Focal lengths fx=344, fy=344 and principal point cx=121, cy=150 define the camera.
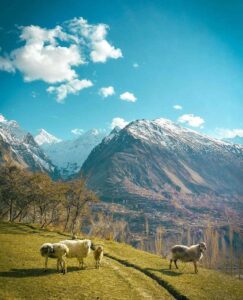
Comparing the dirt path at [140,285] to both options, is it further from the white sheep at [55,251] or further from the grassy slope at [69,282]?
the white sheep at [55,251]

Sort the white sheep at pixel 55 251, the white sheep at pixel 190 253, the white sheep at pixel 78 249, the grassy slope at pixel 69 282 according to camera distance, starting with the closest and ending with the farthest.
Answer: the grassy slope at pixel 69 282 → the white sheep at pixel 55 251 → the white sheep at pixel 78 249 → the white sheep at pixel 190 253

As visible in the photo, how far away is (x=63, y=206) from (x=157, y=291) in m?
75.1

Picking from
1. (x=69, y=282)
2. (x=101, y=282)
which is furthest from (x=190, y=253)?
(x=69, y=282)

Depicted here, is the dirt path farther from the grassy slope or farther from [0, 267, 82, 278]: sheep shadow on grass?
[0, 267, 82, 278]: sheep shadow on grass

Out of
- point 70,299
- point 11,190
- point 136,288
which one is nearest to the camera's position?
point 70,299

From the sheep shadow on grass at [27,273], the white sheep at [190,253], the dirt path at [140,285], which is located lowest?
the dirt path at [140,285]

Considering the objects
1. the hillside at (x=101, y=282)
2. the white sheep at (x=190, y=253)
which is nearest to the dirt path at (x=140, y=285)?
the hillside at (x=101, y=282)

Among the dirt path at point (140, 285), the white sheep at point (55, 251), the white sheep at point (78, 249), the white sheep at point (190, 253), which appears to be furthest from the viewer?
the white sheep at point (190, 253)

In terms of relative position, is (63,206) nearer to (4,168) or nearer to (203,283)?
(4,168)

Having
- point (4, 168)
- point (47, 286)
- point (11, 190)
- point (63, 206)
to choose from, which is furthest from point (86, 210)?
point (47, 286)

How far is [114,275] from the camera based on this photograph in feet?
116

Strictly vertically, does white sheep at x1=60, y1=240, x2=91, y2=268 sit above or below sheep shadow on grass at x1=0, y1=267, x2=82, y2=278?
above

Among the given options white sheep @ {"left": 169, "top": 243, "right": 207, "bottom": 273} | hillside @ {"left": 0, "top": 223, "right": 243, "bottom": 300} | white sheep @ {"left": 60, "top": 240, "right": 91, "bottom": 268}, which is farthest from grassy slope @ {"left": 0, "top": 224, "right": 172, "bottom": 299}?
white sheep @ {"left": 169, "top": 243, "right": 207, "bottom": 273}

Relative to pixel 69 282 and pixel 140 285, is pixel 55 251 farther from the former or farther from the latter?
pixel 140 285
